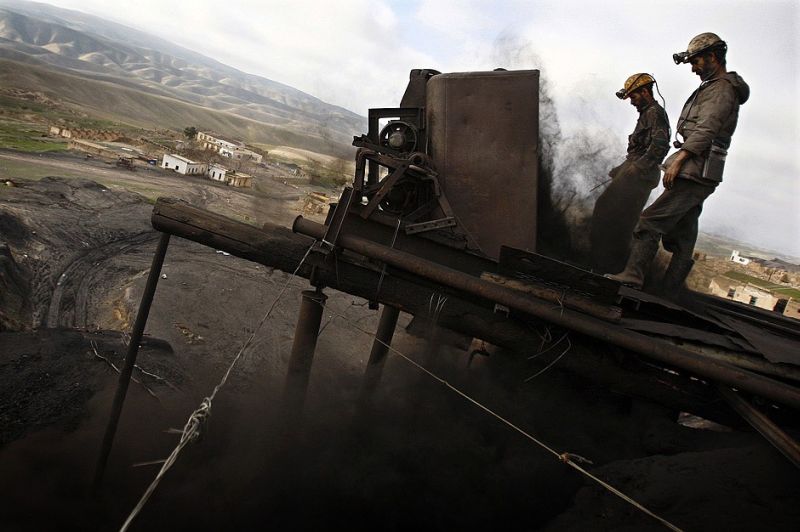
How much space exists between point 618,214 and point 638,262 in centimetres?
169

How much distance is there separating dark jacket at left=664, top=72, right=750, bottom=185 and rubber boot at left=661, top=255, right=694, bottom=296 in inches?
32.6

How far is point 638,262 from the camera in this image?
403cm

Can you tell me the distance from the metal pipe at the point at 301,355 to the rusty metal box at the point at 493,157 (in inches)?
60.6

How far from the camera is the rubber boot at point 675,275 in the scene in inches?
171

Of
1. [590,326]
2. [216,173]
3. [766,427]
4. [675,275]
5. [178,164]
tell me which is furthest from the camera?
[216,173]

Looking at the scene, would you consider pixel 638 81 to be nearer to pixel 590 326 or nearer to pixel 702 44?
pixel 702 44

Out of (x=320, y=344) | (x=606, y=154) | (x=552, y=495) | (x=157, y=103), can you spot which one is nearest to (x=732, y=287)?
(x=606, y=154)

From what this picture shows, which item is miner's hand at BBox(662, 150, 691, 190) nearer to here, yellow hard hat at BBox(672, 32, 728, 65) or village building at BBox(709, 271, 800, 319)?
yellow hard hat at BBox(672, 32, 728, 65)

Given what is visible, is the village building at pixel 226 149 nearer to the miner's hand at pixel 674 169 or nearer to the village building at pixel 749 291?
the village building at pixel 749 291

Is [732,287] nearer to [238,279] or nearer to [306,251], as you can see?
[238,279]

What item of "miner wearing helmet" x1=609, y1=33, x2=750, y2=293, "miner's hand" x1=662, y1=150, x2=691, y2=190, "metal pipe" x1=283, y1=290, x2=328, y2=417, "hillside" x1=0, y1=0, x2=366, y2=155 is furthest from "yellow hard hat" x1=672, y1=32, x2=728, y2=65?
"hillside" x1=0, y1=0, x2=366, y2=155

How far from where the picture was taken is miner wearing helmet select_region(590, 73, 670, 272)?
199 inches

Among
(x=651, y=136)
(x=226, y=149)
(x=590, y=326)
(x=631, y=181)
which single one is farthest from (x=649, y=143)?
(x=226, y=149)

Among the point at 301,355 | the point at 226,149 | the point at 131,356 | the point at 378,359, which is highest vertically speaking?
the point at 226,149
